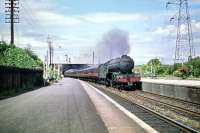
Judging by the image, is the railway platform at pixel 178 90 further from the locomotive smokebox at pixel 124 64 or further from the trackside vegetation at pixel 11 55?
the trackside vegetation at pixel 11 55

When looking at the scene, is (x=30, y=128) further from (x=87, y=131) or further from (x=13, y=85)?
(x=13, y=85)

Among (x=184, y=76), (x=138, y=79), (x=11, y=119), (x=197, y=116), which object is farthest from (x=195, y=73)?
(x=11, y=119)

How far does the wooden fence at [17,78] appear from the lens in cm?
3422

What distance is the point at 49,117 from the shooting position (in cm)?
1634

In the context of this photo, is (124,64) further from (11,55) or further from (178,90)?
(11,55)

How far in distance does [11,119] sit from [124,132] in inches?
207

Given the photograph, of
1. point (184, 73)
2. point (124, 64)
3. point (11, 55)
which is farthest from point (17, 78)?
point (184, 73)

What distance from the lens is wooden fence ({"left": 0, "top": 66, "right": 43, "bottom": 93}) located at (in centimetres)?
3422

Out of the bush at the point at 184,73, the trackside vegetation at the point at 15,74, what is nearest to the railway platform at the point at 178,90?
the trackside vegetation at the point at 15,74

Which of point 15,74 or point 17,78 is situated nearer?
point 15,74

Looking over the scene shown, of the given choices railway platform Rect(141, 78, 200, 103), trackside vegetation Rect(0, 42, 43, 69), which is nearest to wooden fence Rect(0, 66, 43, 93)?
trackside vegetation Rect(0, 42, 43, 69)

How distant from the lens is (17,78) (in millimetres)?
40656

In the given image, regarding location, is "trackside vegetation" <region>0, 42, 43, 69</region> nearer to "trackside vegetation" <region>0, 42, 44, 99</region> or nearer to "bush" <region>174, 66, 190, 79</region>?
"trackside vegetation" <region>0, 42, 44, 99</region>

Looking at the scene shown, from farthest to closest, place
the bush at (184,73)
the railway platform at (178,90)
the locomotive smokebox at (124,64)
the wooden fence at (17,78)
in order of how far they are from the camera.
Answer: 1. the bush at (184,73)
2. the locomotive smokebox at (124,64)
3. the wooden fence at (17,78)
4. the railway platform at (178,90)
